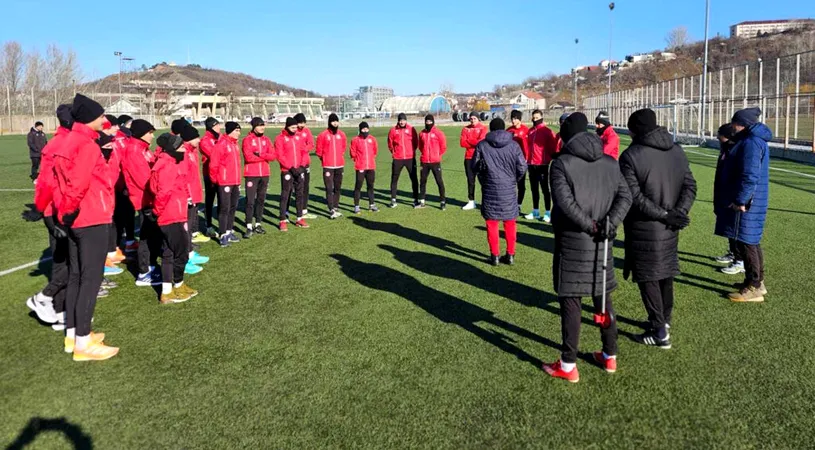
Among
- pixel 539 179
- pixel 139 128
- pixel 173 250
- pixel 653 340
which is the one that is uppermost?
pixel 139 128

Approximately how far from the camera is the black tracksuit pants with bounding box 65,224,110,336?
4.83 meters

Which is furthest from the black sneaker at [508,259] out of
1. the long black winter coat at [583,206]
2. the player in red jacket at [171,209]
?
the player in red jacket at [171,209]

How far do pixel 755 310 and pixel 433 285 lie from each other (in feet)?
11.1

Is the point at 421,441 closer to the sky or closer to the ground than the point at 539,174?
closer to the ground

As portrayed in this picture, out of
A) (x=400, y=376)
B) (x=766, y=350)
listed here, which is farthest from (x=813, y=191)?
(x=400, y=376)

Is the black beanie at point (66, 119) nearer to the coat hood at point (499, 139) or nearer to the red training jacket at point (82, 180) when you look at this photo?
the red training jacket at point (82, 180)

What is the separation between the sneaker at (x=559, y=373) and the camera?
13.9 ft

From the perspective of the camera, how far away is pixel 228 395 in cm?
413

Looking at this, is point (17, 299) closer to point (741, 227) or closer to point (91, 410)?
point (91, 410)

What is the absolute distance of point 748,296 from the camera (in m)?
5.85

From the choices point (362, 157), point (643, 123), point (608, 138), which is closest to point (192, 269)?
point (362, 157)

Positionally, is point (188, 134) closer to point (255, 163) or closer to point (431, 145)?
point (255, 163)

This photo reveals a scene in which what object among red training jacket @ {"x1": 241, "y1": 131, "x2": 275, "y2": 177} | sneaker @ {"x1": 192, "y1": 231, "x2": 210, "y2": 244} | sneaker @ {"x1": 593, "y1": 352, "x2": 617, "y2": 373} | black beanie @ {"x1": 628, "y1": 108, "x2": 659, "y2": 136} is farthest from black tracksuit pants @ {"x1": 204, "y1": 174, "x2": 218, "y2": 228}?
sneaker @ {"x1": 593, "y1": 352, "x2": 617, "y2": 373}

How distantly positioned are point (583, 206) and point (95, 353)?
4.23m
